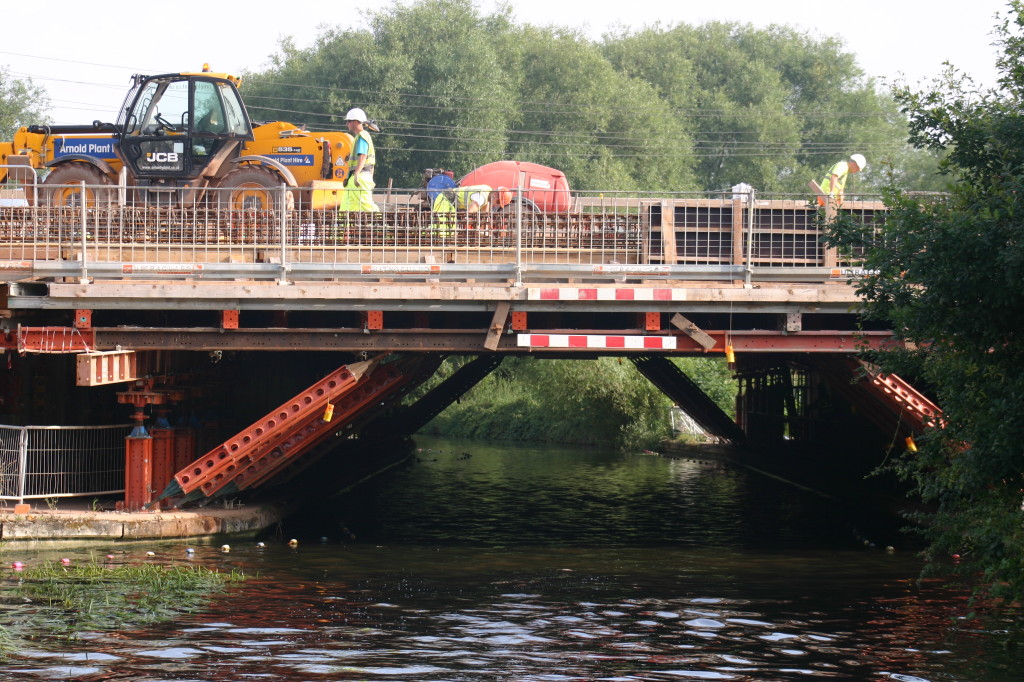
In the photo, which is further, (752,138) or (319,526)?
(752,138)

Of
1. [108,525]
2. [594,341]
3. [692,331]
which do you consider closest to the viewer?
[108,525]

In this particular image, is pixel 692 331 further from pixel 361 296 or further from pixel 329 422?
pixel 329 422

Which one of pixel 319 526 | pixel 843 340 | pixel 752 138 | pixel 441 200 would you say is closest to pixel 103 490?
pixel 319 526

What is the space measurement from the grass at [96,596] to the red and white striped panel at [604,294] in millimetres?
5894

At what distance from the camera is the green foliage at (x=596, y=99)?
2299 inches

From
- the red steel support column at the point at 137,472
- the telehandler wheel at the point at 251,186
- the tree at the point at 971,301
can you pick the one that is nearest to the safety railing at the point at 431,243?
the telehandler wheel at the point at 251,186

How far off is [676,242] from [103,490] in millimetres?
10497

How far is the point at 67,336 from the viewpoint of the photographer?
1862 centimetres

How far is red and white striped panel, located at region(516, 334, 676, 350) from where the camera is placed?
1834 centimetres

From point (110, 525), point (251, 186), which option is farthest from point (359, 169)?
point (110, 525)

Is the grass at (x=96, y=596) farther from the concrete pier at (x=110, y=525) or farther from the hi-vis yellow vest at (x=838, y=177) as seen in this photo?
the hi-vis yellow vest at (x=838, y=177)

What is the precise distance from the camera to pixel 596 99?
63.8 m

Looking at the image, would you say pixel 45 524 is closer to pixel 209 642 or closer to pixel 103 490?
pixel 103 490

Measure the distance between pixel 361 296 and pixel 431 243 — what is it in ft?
6.04
